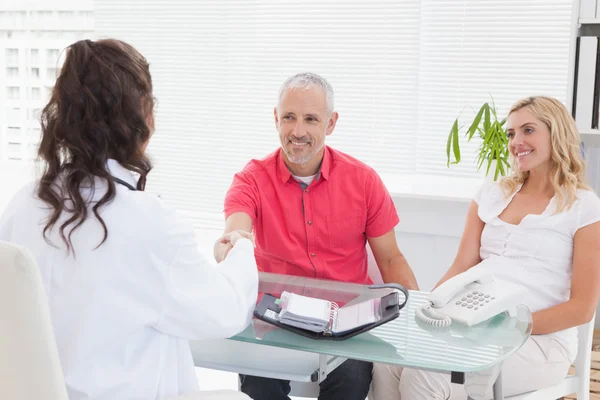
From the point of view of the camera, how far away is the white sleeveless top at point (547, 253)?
221 cm

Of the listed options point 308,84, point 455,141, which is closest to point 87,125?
point 308,84

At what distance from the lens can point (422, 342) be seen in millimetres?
1678

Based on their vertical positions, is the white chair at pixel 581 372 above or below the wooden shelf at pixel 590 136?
below

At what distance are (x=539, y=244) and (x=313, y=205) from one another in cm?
74

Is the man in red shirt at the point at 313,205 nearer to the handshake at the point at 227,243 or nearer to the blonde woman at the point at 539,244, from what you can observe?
the blonde woman at the point at 539,244

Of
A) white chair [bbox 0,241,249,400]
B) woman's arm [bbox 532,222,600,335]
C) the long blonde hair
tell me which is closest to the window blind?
the long blonde hair

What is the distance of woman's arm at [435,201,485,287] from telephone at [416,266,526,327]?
0.50 meters

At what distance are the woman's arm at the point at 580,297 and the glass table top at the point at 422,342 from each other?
10.2 inches

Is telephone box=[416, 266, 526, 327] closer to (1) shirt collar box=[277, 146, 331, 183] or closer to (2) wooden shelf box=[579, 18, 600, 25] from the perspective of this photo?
(1) shirt collar box=[277, 146, 331, 183]

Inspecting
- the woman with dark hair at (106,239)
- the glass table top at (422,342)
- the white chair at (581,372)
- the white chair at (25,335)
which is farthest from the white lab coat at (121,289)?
the white chair at (581,372)

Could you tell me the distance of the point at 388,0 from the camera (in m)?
3.96

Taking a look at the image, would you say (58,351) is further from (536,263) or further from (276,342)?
(536,263)

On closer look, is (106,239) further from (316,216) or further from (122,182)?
(316,216)

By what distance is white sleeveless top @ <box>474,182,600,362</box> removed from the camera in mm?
2209
